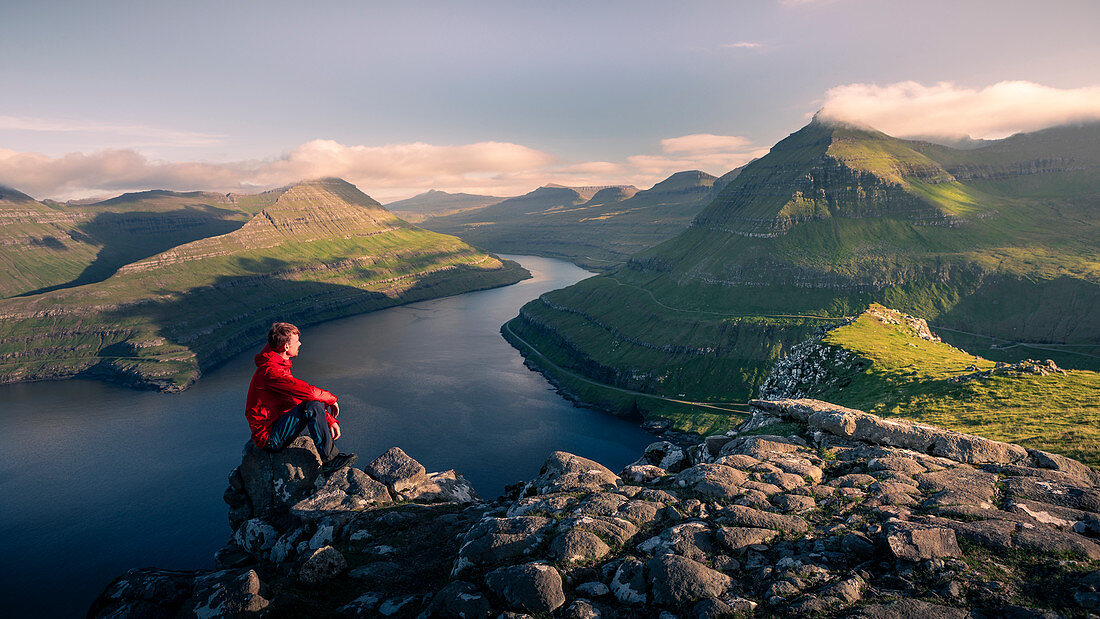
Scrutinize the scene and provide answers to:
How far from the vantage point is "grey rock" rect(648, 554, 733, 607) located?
40.2 ft

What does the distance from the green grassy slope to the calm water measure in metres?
71.5

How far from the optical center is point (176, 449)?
13738 centimetres

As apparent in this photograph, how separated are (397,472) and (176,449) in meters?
155

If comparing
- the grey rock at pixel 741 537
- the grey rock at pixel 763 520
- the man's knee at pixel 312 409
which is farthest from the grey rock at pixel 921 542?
the man's knee at pixel 312 409

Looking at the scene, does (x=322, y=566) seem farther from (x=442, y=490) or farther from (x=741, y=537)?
(x=741, y=537)

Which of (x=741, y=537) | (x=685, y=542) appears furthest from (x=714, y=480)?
(x=685, y=542)

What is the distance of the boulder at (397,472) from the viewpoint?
23.8 metres

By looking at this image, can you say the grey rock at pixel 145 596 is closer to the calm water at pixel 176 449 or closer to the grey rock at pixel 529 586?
the grey rock at pixel 529 586

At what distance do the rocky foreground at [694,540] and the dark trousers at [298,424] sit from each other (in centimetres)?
131

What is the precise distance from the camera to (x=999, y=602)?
426 inches

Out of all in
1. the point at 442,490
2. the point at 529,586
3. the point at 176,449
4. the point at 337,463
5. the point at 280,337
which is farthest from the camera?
the point at 176,449

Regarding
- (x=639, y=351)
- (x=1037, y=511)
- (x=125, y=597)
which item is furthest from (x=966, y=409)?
(x=639, y=351)

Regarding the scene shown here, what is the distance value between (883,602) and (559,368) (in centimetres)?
18422

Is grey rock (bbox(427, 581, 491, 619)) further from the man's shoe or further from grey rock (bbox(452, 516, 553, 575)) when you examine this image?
the man's shoe
